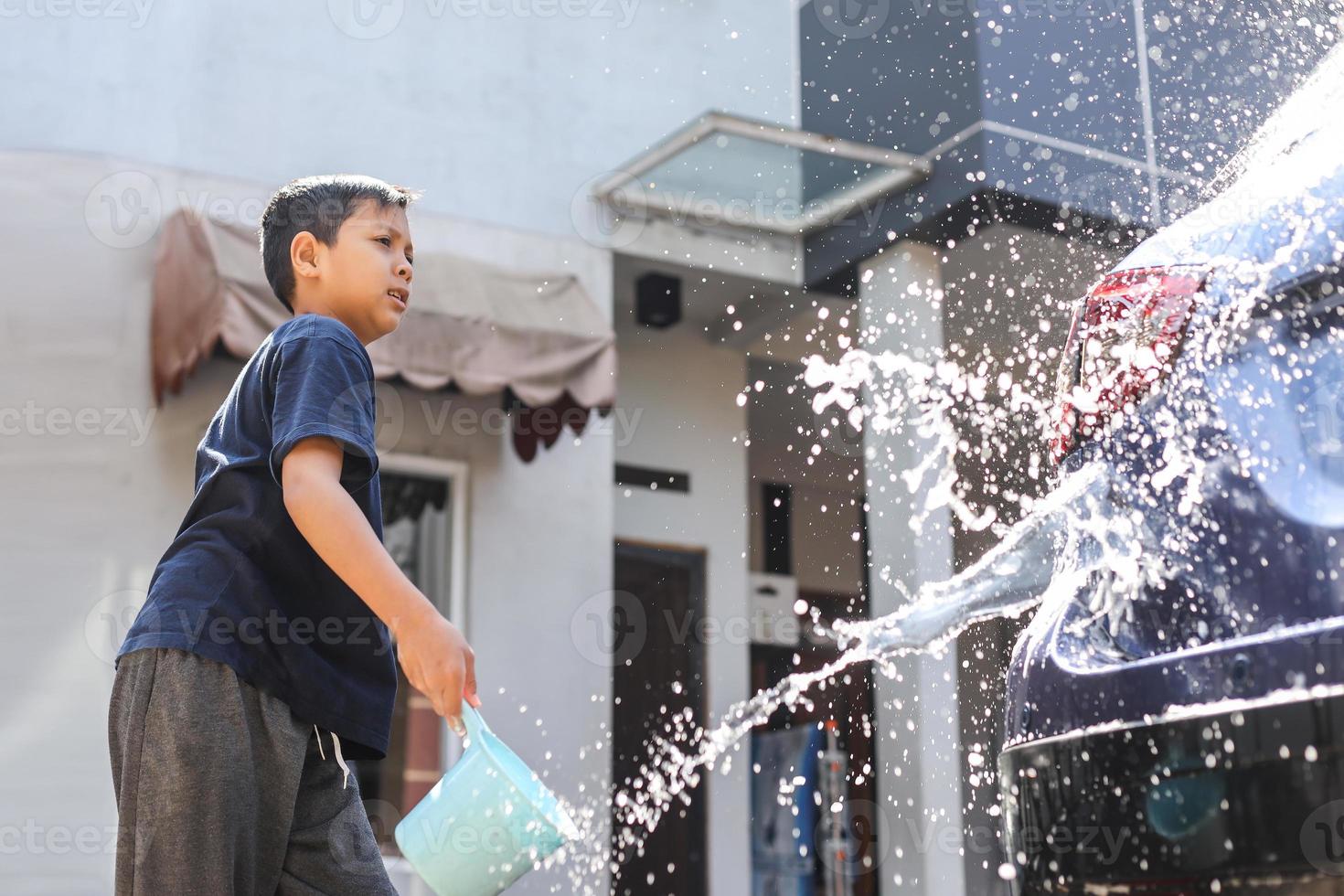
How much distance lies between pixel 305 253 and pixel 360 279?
0.10 metres

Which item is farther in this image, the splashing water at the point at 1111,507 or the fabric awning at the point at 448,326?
the fabric awning at the point at 448,326

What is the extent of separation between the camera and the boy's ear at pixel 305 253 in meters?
2.39

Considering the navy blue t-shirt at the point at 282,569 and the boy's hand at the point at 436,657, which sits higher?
the navy blue t-shirt at the point at 282,569

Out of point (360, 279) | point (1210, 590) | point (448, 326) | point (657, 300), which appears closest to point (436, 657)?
point (360, 279)

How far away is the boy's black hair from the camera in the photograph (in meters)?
2.40

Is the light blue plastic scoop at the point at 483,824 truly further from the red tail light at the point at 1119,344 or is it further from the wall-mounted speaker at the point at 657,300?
the wall-mounted speaker at the point at 657,300

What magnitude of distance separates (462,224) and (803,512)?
3559mm

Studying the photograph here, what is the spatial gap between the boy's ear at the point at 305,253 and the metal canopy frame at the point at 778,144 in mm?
4674

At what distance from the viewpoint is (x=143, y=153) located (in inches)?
269

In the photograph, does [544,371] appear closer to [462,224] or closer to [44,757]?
[462,224]

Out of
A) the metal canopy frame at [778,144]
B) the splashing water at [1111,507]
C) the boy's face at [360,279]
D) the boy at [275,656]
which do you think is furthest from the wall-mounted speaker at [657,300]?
the boy at [275,656]

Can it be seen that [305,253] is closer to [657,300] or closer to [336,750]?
[336,750]

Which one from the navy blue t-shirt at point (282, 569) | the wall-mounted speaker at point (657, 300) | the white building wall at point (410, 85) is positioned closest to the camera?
the navy blue t-shirt at point (282, 569)

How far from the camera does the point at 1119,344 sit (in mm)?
2531
